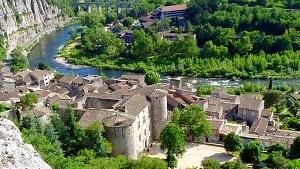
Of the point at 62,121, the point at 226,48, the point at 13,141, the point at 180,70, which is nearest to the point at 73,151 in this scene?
the point at 62,121

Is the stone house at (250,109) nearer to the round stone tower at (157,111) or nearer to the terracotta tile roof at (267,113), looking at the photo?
the terracotta tile roof at (267,113)

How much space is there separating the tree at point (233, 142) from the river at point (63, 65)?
16320 mm

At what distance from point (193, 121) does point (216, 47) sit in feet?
79.5

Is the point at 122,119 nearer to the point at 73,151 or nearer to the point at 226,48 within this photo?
the point at 73,151

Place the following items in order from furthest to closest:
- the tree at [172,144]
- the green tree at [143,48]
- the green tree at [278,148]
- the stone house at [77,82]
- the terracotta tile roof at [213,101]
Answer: the green tree at [143,48] → the stone house at [77,82] → the terracotta tile roof at [213,101] → the green tree at [278,148] → the tree at [172,144]

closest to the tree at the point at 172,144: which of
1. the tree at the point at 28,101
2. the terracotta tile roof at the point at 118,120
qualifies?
the terracotta tile roof at the point at 118,120

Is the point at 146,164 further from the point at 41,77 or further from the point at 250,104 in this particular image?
the point at 41,77

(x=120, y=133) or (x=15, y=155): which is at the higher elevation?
(x=15, y=155)

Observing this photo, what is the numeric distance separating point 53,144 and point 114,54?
3126 cm

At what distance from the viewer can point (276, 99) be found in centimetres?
3309

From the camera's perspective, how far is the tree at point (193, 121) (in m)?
26.1

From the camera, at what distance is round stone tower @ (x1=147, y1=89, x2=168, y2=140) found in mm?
25922

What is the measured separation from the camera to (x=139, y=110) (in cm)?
2442

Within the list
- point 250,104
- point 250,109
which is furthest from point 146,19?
point 250,109
